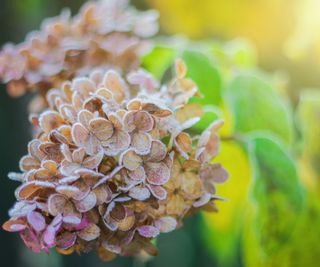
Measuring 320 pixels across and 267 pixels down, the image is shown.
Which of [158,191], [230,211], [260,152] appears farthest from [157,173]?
[230,211]

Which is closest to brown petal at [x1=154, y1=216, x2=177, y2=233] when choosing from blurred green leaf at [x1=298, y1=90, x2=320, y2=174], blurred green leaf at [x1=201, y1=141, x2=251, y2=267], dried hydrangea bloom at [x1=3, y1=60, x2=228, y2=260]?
dried hydrangea bloom at [x1=3, y1=60, x2=228, y2=260]

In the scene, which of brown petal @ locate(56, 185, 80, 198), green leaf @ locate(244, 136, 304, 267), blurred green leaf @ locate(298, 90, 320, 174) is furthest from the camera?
blurred green leaf @ locate(298, 90, 320, 174)

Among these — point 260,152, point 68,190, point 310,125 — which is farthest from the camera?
point 310,125

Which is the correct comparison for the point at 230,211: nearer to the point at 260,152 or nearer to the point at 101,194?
the point at 260,152

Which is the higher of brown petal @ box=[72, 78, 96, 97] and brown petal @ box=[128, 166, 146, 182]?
brown petal @ box=[72, 78, 96, 97]

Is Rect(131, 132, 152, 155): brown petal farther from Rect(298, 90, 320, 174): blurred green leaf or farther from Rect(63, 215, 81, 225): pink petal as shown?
Rect(298, 90, 320, 174): blurred green leaf

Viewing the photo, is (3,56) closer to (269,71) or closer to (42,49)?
(42,49)
